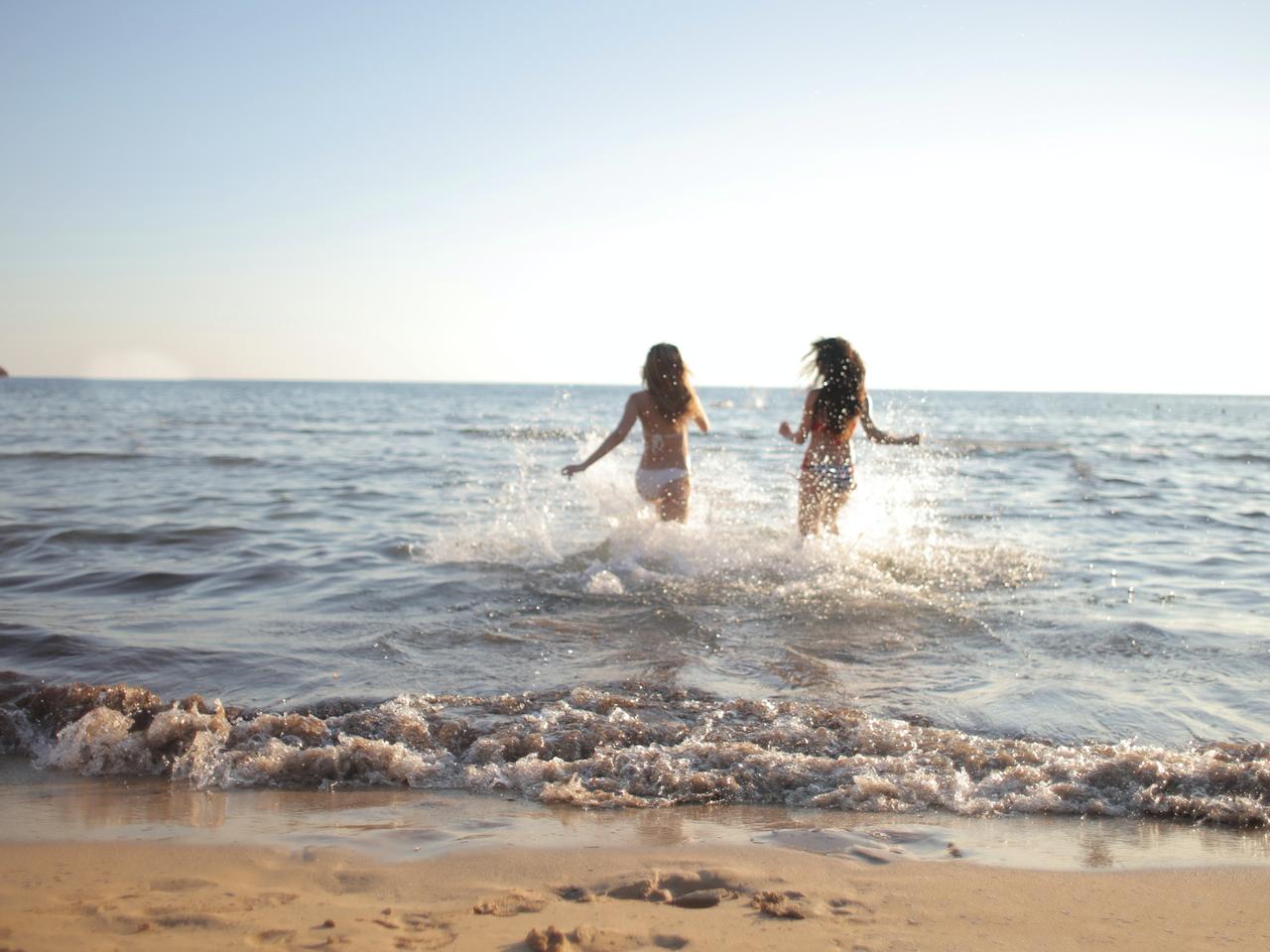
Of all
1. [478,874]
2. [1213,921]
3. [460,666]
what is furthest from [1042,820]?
[460,666]

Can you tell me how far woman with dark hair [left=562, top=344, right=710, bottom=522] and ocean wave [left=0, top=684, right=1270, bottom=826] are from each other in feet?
13.0

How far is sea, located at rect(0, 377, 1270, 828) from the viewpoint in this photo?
3.72 m

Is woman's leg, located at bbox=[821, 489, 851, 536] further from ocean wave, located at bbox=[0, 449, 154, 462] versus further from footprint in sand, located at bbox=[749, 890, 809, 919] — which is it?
ocean wave, located at bbox=[0, 449, 154, 462]

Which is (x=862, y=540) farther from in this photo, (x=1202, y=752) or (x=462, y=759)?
(x=462, y=759)

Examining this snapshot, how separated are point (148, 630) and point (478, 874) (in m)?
4.02

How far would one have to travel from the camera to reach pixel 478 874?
277cm

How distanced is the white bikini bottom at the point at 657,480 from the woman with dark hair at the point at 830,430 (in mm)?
1028

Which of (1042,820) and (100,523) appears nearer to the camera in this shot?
(1042,820)

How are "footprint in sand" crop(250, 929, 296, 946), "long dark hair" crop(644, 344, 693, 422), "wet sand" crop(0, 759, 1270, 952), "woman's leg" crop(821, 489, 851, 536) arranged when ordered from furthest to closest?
"woman's leg" crop(821, 489, 851, 536) < "long dark hair" crop(644, 344, 693, 422) < "wet sand" crop(0, 759, 1270, 952) < "footprint in sand" crop(250, 929, 296, 946)

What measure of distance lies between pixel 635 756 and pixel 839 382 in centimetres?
484

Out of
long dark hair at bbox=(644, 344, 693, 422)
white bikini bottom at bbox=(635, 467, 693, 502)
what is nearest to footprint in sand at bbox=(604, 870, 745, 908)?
long dark hair at bbox=(644, 344, 693, 422)

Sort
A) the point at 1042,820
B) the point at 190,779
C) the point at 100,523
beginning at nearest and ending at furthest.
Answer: the point at 1042,820 < the point at 190,779 < the point at 100,523

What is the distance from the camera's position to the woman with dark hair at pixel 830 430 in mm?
7945

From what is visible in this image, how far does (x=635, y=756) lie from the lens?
3.81m
